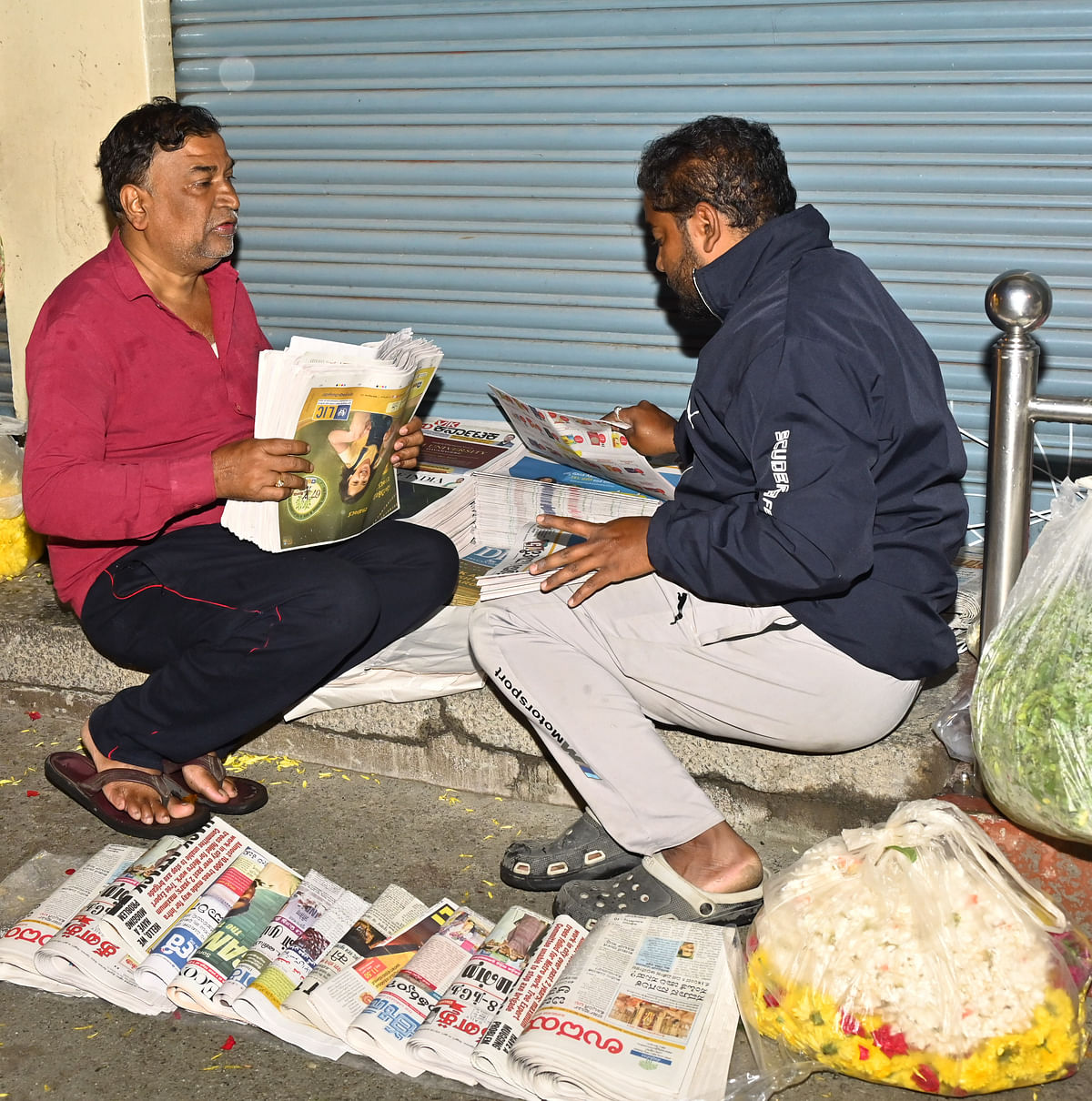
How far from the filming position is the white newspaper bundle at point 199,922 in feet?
7.70

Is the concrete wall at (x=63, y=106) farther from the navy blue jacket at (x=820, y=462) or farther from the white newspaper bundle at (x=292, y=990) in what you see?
the white newspaper bundle at (x=292, y=990)

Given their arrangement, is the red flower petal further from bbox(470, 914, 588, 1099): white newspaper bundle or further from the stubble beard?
the stubble beard

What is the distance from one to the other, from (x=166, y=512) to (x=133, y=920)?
90 cm

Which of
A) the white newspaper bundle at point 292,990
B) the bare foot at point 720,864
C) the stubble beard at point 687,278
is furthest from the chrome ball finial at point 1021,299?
the white newspaper bundle at point 292,990

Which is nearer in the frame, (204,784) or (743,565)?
(743,565)

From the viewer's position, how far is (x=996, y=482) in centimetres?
240

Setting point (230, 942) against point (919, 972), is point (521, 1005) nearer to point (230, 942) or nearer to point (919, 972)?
point (230, 942)

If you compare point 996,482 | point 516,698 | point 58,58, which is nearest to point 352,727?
point 516,698

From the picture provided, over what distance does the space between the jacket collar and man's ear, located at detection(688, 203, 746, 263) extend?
0.06 meters

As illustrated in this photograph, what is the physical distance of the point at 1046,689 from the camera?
2.09m

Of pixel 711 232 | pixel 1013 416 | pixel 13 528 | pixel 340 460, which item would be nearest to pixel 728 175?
pixel 711 232

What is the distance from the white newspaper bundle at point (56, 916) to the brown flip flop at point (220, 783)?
303mm

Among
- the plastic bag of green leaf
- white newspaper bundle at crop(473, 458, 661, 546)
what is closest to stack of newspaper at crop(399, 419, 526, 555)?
white newspaper bundle at crop(473, 458, 661, 546)

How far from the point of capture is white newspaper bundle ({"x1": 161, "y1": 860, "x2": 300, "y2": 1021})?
2.31 meters
